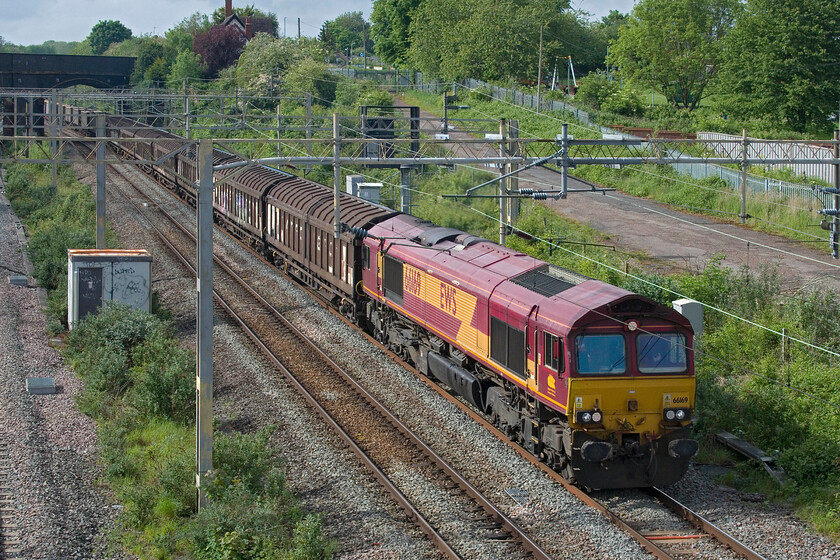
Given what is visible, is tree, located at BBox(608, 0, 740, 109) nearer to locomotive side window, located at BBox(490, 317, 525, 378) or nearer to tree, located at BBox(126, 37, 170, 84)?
locomotive side window, located at BBox(490, 317, 525, 378)

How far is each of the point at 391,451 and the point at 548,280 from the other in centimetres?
396

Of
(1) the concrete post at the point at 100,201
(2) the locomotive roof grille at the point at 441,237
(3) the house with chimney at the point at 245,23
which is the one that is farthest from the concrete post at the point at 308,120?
(3) the house with chimney at the point at 245,23

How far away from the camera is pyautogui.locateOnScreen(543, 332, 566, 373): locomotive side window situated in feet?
44.2

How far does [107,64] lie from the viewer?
9569cm

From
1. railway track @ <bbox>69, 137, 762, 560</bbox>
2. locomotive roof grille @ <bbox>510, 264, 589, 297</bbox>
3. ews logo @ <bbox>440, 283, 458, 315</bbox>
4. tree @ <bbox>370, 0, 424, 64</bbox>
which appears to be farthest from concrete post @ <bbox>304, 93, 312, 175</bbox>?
tree @ <bbox>370, 0, 424, 64</bbox>

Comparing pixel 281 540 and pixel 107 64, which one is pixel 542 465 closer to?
pixel 281 540

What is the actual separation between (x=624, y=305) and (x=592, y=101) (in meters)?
51.8

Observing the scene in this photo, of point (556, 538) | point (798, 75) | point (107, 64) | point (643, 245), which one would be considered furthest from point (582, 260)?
point (107, 64)

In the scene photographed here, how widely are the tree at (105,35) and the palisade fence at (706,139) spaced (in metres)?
91.8

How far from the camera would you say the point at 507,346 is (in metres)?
→ 15.3

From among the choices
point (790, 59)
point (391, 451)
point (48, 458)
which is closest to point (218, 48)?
point (790, 59)

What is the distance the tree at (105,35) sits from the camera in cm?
→ 16875

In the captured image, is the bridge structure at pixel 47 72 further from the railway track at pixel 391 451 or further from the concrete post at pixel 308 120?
the railway track at pixel 391 451

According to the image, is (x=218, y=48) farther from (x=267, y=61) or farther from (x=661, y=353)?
(x=661, y=353)
